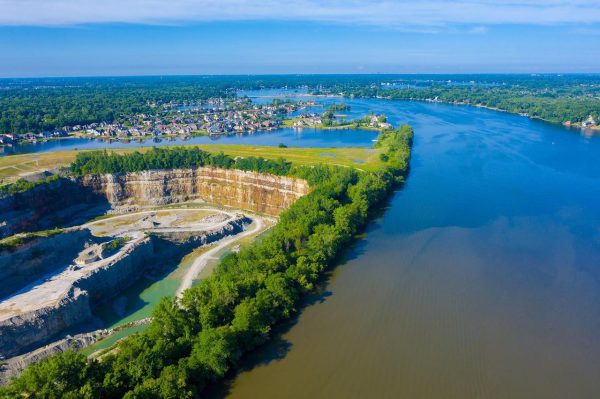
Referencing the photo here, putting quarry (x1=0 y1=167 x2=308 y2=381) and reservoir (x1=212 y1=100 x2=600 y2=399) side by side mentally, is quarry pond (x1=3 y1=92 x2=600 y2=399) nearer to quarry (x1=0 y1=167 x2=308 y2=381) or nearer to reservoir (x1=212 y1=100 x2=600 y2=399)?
reservoir (x1=212 y1=100 x2=600 y2=399)

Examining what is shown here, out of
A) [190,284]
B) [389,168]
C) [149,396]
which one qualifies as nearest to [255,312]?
[149,396]

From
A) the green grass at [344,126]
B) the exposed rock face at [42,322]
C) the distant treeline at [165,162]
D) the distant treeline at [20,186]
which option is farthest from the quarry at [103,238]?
the green grass at [344,126]

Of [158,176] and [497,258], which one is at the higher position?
[158,176]

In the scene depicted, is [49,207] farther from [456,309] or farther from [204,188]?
[456,309]

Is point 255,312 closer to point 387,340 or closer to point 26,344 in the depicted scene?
point 387,340

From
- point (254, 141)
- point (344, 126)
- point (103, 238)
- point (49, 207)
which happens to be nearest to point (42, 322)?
point (103, 238)

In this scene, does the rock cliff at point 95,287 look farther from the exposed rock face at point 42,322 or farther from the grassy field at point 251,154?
the grassy field at point 251,154
